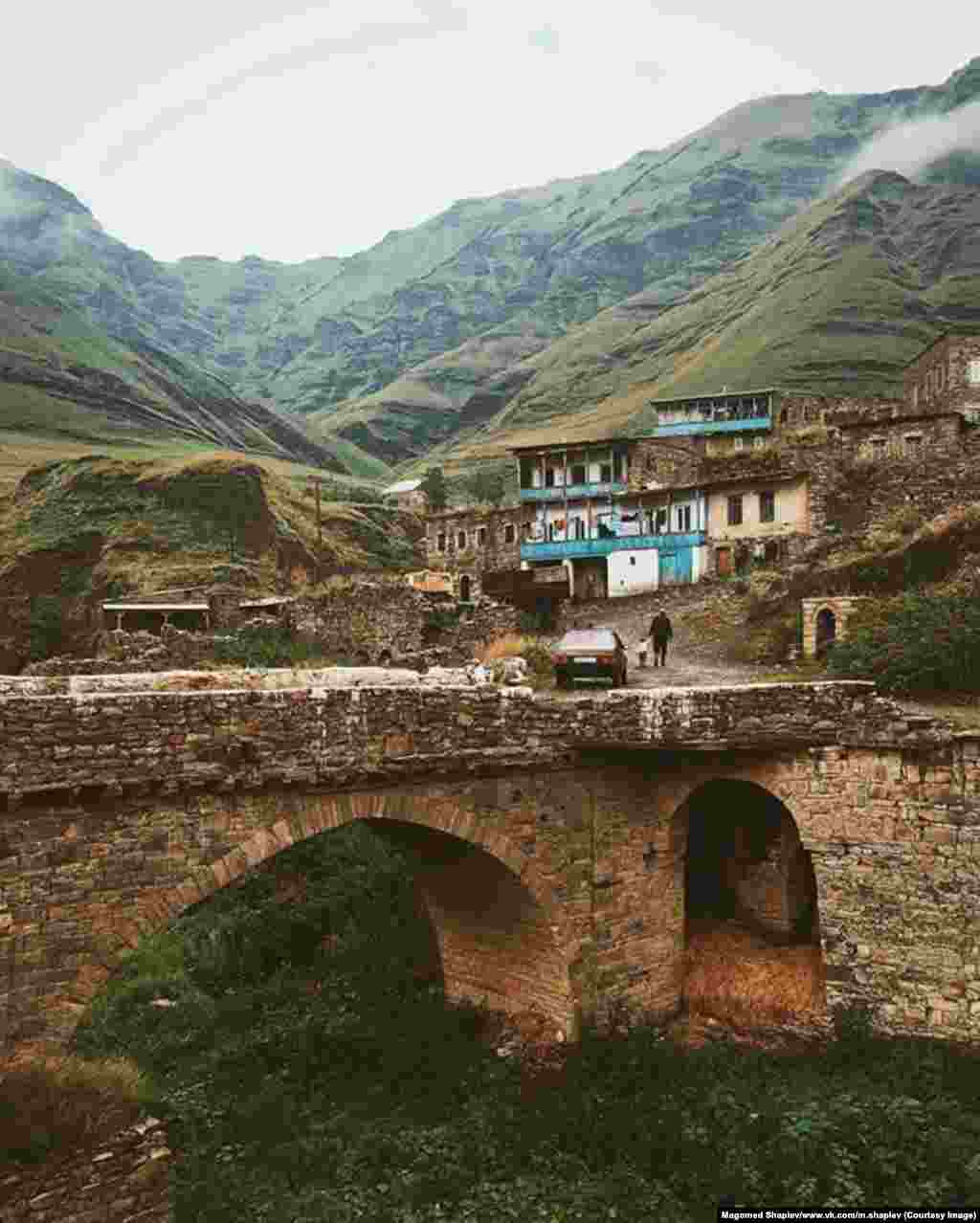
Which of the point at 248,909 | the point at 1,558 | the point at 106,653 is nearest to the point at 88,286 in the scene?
the point at 1,558

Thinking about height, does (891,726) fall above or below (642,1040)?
above

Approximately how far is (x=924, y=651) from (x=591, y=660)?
6.10 m

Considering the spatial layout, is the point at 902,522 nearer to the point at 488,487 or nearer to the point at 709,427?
the point at 709,427

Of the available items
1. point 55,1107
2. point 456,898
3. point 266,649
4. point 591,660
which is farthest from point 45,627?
point 55,1107

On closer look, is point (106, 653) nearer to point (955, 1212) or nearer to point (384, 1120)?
point (384, 1120)

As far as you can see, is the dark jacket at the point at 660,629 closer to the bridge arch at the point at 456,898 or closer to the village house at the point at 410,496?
the bridge arch at the point at 456,898

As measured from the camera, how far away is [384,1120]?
39.1ft

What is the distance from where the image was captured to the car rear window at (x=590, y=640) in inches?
770

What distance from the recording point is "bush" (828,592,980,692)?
1594cm

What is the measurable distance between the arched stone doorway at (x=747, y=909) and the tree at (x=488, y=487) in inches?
2621

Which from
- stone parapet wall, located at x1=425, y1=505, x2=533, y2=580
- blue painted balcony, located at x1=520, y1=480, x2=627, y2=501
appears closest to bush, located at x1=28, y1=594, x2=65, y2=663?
stone parapet wall, located at x1=425, y1=505, x2=533, y2=580

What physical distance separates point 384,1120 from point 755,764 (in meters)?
6.66

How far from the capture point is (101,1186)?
9.23 metres

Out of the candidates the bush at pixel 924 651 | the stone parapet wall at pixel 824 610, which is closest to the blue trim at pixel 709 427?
the stone parapet wall at pixel 824 610
